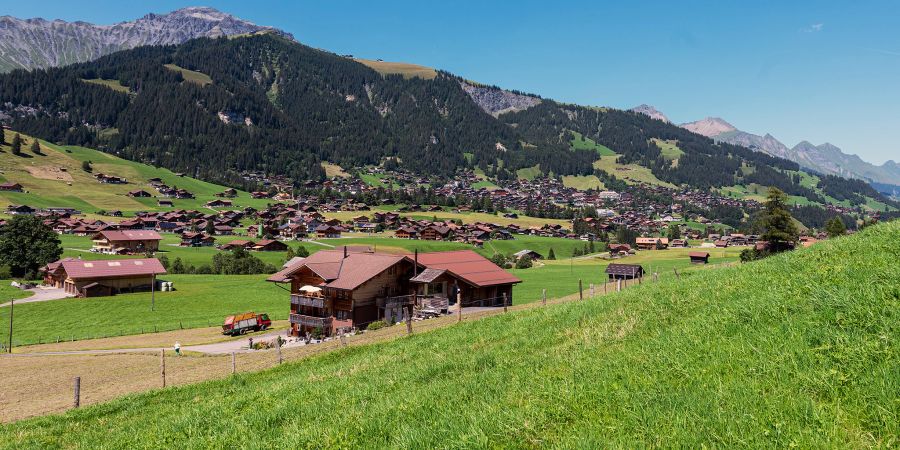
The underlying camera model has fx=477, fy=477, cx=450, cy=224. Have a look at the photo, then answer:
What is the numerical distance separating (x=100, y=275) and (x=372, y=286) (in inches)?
2225

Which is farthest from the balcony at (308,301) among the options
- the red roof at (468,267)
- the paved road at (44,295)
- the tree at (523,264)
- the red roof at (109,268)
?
the tree at (523,264)

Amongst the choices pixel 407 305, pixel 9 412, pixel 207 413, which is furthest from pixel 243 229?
pixel 207 413

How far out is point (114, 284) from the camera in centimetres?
8131

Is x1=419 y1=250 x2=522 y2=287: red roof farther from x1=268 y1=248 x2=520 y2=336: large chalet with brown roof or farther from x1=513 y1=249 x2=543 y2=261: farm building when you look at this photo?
x1=513 y1=249 x2=543 y2=261: farm building

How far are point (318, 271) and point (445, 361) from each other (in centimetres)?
4277

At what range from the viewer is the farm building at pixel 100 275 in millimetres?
77250

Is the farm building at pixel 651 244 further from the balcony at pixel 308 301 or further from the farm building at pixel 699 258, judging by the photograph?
the balcony at pixel 308 301

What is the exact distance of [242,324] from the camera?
178 ft

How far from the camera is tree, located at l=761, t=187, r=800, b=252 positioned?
231ft

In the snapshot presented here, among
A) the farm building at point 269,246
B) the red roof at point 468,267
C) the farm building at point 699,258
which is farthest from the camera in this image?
the farm building at point 269,246

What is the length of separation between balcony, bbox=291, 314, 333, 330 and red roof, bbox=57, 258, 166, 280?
44973mm

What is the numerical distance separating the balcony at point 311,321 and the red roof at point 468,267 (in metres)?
11.9

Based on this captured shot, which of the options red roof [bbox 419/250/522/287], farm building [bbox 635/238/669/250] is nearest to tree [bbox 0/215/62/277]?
red roof [bbox 419/250/522/287]

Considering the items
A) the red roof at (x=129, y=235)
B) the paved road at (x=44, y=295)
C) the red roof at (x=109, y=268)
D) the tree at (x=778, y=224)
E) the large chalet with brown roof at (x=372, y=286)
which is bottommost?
the paved road at (x=44, y=295)
